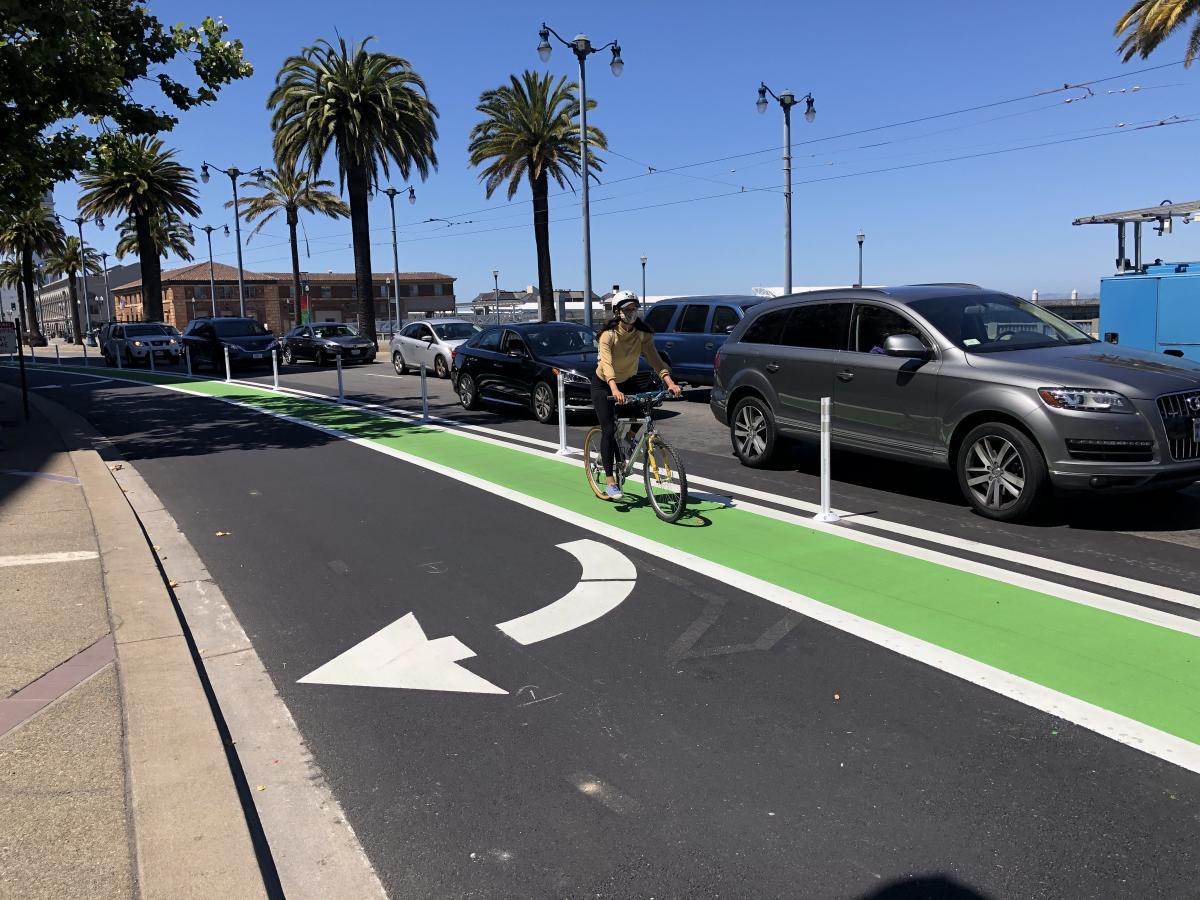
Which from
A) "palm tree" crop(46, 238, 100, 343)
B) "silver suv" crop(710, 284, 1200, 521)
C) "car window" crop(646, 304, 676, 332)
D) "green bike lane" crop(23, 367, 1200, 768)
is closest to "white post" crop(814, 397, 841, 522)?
"green bike lane" crop(23, 367, 1200, 768)

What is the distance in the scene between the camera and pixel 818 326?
9156 mm

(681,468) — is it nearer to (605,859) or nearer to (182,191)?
(605,859)

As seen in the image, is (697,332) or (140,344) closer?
(697,332)

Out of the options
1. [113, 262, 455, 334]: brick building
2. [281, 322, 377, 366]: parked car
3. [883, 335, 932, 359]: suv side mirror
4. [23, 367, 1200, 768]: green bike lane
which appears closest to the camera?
[23, 367, 1200, 768]: green bike lane

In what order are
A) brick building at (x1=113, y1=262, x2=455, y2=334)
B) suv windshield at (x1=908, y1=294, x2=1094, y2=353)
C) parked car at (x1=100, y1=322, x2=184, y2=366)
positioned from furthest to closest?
1. brick building at (x1=113, y1=262, x2=455, y2=334)
2. parked car at (x1=100, y1=322, x2=184, y2=366)
3. suv windshield at (x1=908, y1=294, x2=1094, y2=353)

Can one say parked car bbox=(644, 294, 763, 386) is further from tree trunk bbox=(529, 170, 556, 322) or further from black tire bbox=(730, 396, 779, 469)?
tree trunk bbox=(529, 170, 556, 322)

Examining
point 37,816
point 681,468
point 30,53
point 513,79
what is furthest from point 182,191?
point 37,816

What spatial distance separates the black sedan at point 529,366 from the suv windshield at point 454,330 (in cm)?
814

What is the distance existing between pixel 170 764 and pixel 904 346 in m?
6.05

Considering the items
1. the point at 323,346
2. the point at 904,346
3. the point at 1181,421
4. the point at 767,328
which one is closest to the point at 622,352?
the point at 904,346

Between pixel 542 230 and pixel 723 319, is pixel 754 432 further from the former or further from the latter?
pixel 542 230

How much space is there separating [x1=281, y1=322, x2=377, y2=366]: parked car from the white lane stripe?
80.9 feet

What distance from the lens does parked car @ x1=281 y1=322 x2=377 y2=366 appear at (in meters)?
31.5

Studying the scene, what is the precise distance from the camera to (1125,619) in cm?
522
